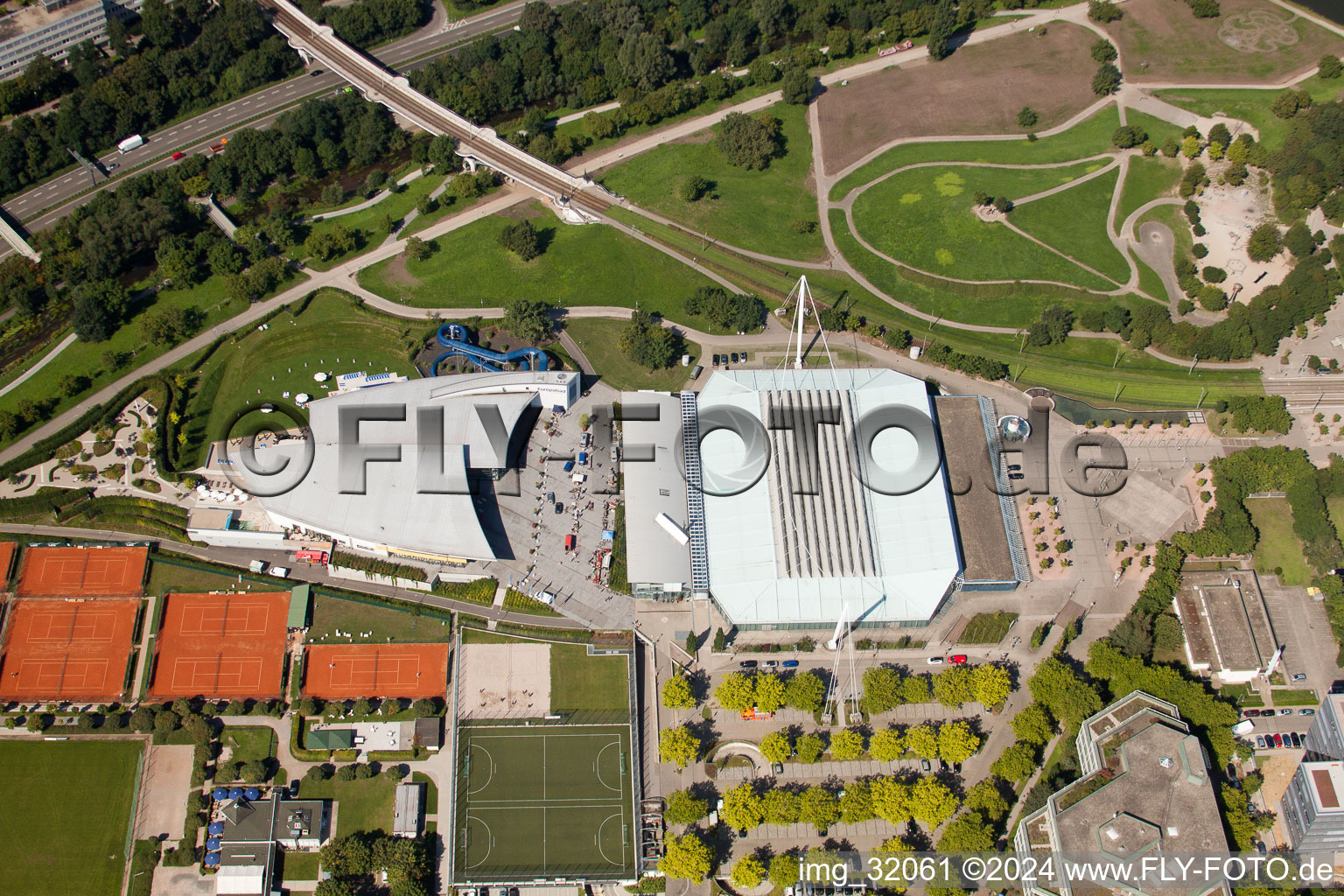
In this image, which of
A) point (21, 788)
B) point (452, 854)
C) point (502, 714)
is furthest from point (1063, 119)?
point (21, 788)

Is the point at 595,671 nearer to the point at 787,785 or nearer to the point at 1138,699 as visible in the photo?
the point at 787,785

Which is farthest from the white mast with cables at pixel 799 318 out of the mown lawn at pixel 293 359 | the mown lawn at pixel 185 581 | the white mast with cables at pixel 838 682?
the mown lawn at pixel 185 581

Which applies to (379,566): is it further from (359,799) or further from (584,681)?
(584,681)

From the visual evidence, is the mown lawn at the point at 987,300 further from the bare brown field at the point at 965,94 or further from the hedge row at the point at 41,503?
the hedge row at the point at 41,503

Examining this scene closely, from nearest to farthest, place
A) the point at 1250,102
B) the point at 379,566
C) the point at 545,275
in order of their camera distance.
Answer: the point at 379,566 → the point at 545,275 → the point at 1250,102

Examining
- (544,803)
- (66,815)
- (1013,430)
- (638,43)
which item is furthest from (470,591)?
(638,43)

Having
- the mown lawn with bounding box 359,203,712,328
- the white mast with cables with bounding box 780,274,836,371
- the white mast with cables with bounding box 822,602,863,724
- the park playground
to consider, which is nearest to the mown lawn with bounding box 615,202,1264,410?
the white mast with cables with bounding box 780,274,836,371
